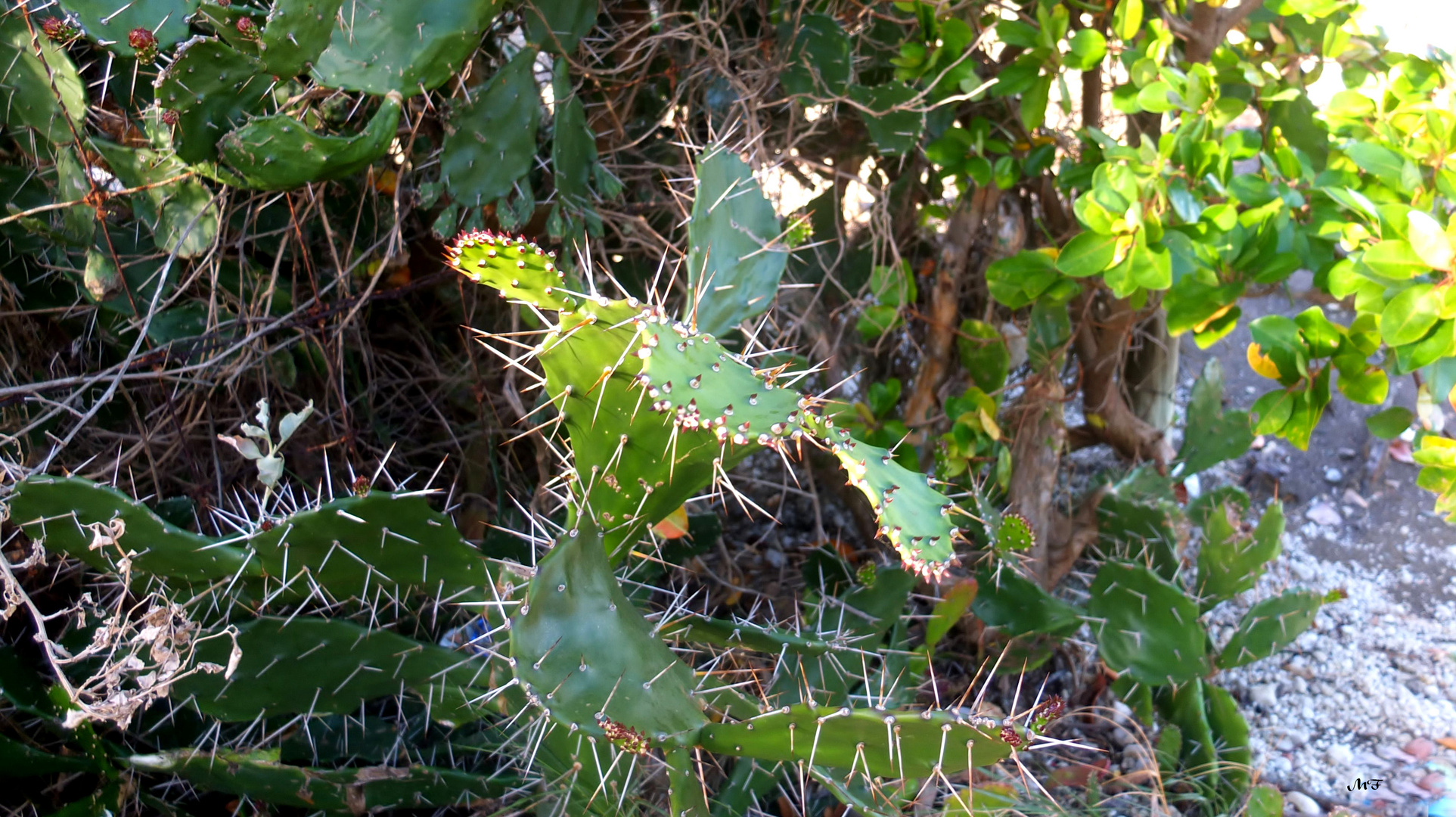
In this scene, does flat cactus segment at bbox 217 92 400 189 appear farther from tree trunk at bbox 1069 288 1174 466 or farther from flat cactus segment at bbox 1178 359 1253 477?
flat cactus segment at bbox 1178 359 1253 477

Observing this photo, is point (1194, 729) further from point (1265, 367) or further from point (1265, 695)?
point (1265, 367)

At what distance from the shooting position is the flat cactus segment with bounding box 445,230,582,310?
89cm

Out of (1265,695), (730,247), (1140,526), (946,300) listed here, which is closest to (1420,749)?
(1265,695)

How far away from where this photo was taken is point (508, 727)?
4.71ft

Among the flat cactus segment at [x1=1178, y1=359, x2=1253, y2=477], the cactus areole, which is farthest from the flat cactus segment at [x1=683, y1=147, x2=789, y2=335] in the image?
the flat cactus segment at [x1=1178, y1=359, x2=1253, y2=477]

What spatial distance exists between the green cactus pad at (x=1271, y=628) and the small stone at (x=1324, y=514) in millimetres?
779

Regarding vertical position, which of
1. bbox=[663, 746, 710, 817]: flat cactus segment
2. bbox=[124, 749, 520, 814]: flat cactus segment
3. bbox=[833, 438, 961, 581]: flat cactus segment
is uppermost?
bbox=[833, 438, 961, 581]: flat cactus segment

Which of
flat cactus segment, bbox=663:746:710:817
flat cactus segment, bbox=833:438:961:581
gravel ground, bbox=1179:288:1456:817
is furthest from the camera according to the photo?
gravel ground, bbox=1179:288:1456:817

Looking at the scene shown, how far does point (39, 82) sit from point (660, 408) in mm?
1022

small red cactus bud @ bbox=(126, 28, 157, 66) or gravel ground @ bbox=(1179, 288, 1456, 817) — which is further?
gravel ground @ bbox=(1179, 288, 1456, 817)

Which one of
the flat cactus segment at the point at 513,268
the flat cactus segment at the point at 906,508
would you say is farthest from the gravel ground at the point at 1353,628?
the flat cactus segment at the point at 513,268

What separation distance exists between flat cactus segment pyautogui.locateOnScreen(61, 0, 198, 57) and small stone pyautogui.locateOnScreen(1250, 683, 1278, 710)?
2.13 m

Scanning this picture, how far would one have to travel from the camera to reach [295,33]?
113 centimetres

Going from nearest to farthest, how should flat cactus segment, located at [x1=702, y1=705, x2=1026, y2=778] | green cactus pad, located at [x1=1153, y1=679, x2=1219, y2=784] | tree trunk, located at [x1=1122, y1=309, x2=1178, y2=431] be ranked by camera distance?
1. flat cactus segment, located at [x1=702, y1=705, x2=1026, y2=778]
2. green cactus pad, located at [x1=1153, y1=679, x2=1219, y2=784]
3. tree trunk, located at [x1=1122, y1=309, x2=1178, y2=431]
